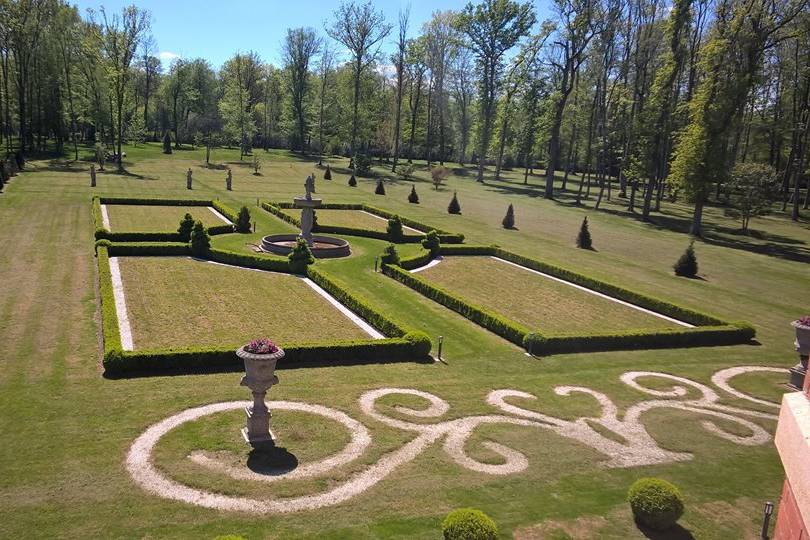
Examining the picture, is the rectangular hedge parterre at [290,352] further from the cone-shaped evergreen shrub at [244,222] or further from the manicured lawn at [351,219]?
the manicured lawn at [351,219]

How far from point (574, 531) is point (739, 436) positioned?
6733mm

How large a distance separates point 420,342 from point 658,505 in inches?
352

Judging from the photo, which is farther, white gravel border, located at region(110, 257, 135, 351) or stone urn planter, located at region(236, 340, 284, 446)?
white gravel border, located at region(110, 257, 135, 351)

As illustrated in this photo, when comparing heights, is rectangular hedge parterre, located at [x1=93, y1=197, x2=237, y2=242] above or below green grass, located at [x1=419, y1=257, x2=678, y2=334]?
above

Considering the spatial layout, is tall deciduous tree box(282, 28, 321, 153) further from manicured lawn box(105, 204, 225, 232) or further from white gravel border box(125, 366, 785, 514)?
white gravel border box(125, 366, 785, 514)

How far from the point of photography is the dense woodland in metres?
45.5

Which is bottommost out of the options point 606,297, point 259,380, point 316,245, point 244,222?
point 606,297

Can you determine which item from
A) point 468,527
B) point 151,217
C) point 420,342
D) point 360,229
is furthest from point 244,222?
point 468,527

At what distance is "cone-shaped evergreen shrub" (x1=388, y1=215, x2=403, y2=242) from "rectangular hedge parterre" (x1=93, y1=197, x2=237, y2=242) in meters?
9.79

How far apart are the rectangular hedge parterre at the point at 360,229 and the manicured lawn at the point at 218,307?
36.6ft

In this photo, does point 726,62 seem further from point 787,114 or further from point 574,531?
point 574,531

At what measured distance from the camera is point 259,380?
11898mm

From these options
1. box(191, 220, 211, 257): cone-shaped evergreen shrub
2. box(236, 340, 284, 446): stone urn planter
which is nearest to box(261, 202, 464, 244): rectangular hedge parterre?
box(191, 220, 211, 257): cone-shaped evergreen shrub

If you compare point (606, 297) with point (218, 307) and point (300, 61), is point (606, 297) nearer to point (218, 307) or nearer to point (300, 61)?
point (218, 307)
